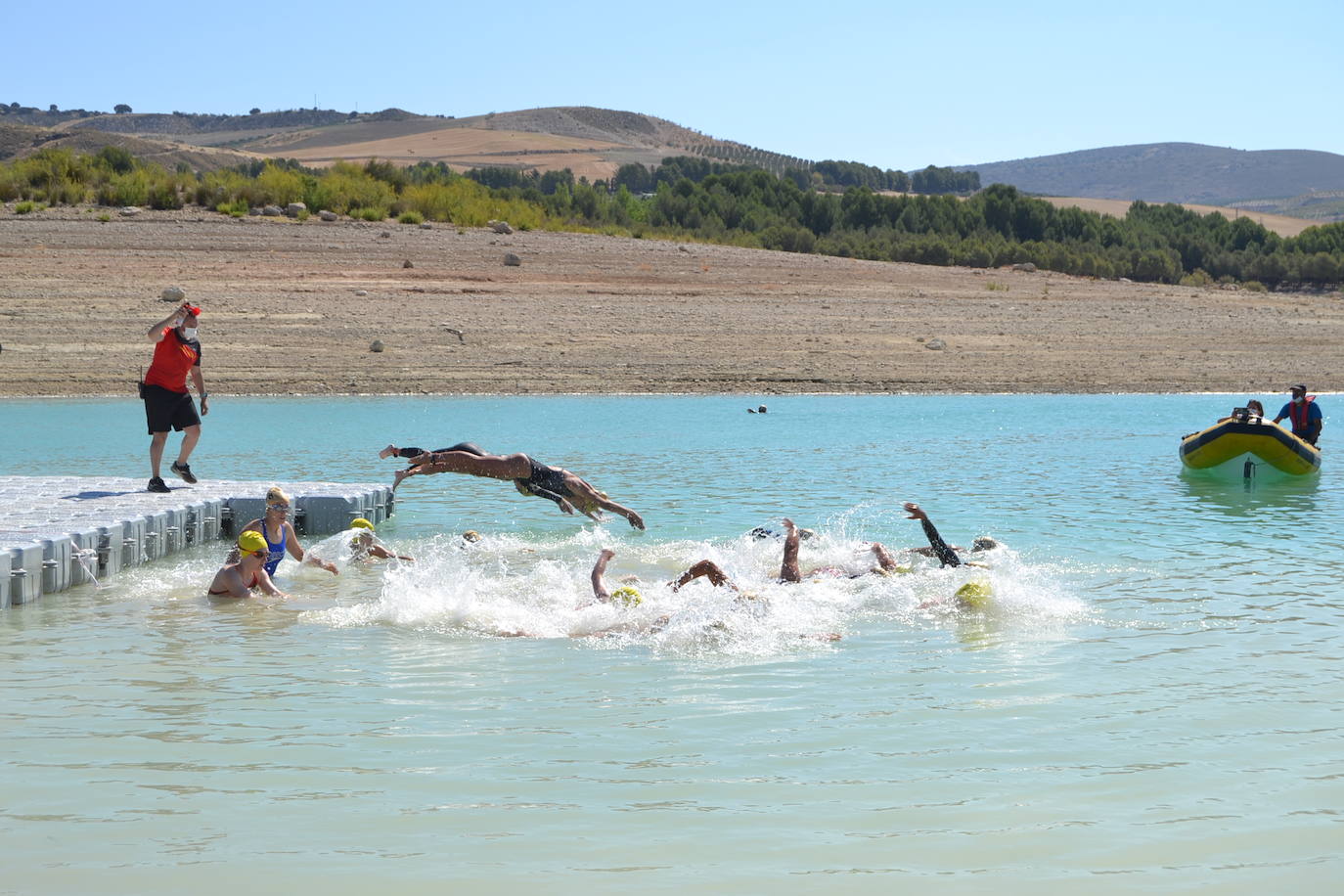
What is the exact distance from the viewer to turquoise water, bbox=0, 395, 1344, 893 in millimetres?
5051

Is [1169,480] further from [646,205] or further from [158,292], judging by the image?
[646,205]

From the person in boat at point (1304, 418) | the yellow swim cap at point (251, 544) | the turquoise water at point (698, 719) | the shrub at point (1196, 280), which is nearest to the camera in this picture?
the turquoise water at point (698, 719)

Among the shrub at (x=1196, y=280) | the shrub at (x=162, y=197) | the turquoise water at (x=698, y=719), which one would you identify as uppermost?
the shrub at (x=162, y=197)

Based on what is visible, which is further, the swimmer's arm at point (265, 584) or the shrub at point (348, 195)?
the shrub at point (348, 195)

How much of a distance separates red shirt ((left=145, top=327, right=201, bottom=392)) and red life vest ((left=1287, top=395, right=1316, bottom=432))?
12.5 m

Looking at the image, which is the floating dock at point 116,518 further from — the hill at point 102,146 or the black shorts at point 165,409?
the hill at point 102,146

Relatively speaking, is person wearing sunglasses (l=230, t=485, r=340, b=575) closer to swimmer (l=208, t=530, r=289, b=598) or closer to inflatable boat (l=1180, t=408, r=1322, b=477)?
swimmer (l=208, t=530, r=289, b=598)

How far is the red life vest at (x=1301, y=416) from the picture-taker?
17.5 meters

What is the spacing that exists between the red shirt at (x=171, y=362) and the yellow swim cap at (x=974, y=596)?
698 centimetres

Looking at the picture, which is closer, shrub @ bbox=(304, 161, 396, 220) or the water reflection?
the water reflection

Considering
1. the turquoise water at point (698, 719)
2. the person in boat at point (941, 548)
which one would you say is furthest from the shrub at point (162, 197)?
the person in boat at point (941, 548)

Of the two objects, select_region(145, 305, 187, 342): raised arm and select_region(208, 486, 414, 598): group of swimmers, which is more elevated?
select_region(145, 305, 187, 342): raised arm

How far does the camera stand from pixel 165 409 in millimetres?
12734

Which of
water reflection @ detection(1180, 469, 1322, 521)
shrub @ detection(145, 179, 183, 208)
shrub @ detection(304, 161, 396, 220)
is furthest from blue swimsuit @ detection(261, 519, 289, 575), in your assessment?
shrub @ detection(145, 179, 183, 208)
